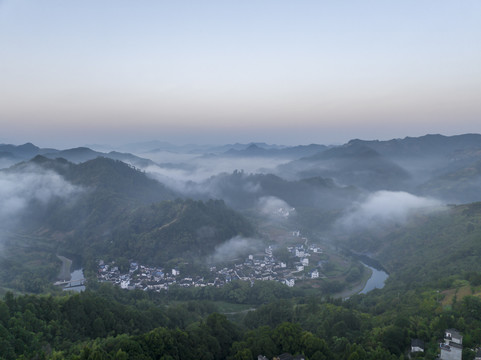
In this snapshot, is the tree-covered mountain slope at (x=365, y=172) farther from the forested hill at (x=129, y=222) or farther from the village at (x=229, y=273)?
the village at (x=229, y=273)

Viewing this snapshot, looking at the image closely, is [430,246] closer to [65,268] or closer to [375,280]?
[375,280]

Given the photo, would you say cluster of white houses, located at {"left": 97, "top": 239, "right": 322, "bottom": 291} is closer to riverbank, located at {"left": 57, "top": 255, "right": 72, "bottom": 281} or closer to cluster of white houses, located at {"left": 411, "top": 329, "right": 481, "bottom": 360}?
riverbank, located at {"left": 57, "top": 255, "right": 72, "bottom": 281}

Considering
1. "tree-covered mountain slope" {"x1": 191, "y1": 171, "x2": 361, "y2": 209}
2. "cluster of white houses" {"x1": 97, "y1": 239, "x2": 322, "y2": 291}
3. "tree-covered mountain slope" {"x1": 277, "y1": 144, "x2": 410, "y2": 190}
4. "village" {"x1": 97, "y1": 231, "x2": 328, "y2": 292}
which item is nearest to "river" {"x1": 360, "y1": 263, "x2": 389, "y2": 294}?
"village" {"x1": 97, "y1": 231, "x2": 328, "y2": 292}

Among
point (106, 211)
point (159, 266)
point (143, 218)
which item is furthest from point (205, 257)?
point (106, 211)

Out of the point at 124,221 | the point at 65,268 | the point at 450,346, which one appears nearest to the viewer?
the point at 450,346

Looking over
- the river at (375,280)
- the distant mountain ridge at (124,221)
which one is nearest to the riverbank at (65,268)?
the distant mountain ridge at (124,221)

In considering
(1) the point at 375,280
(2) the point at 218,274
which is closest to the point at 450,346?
(2) the point at 218,274

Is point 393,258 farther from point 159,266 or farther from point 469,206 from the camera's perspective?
point 159,266
